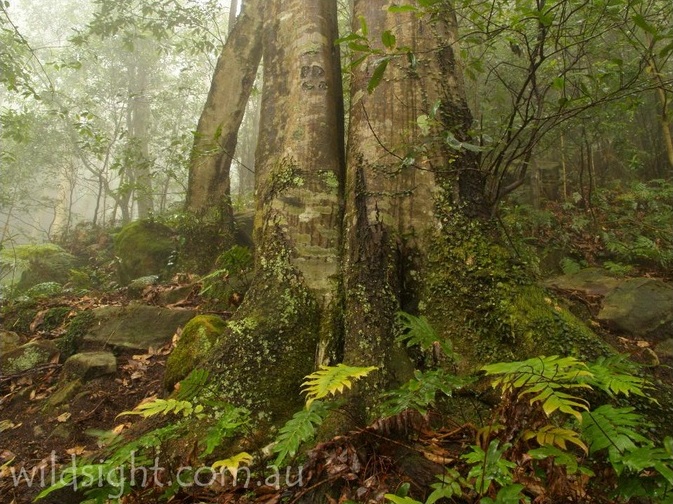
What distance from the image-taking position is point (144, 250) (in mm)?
7512

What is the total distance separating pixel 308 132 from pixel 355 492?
2380mm

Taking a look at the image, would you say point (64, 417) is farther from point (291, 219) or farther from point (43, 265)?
point (43, 265)

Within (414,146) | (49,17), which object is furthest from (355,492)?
(49,17)

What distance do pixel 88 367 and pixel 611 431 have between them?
418 cm

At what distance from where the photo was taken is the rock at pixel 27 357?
442cm

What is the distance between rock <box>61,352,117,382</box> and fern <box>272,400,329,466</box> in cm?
296

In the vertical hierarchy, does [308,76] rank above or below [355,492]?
above

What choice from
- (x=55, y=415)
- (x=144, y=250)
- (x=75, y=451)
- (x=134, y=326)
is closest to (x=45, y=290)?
(x=144, y=250)

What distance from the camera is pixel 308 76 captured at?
338 cm

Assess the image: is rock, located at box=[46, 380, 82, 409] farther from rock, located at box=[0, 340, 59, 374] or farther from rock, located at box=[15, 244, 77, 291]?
rock, located at box=[15, 244, 77, 291]

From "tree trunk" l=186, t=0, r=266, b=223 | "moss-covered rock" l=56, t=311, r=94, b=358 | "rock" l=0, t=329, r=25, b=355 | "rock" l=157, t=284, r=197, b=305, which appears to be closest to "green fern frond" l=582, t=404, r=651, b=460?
"moss-covered rock" l=56, t=311, r=94, b=358

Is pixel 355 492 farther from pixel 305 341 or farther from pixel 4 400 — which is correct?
pixel 4 400

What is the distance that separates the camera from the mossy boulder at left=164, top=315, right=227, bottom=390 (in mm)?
3223

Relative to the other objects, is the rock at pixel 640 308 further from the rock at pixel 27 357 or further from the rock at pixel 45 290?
the rock at pixel 45 290
